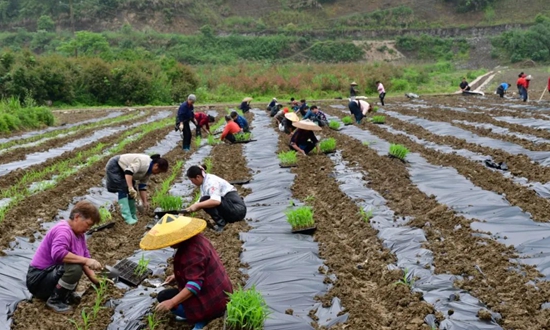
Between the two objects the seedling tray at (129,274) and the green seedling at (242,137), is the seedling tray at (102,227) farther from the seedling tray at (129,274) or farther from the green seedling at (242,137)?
the green seedling at (242,137)

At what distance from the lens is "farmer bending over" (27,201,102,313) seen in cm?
387

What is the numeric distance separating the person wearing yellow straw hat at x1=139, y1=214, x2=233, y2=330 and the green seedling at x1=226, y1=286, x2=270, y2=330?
0.73 ft

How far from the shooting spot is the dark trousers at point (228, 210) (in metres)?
5.63

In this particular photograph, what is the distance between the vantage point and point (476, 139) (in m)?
10.9

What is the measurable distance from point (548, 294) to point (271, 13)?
6415 centimetres

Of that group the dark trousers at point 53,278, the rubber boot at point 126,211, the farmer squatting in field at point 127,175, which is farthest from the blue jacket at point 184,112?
the dark trousers at point 53,278

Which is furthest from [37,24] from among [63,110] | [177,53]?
[63,110]

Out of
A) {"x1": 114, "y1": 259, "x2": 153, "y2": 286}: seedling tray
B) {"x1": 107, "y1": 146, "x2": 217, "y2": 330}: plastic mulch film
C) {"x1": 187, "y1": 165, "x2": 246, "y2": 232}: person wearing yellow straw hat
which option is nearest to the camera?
{"x1": 107, "y1": 146, "x2": 217, "y2": 330}: plastic mulch film

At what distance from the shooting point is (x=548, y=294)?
3730 millimetres

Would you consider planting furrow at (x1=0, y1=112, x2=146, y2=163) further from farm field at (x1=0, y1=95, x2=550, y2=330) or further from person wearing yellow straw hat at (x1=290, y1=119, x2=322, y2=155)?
person wearing yellow straw hat at (x1=290, y1=119, x2=322, y2=155)

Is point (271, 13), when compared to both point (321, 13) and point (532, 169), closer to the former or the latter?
point (321, 13)

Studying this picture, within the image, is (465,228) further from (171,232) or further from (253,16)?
(253,16)

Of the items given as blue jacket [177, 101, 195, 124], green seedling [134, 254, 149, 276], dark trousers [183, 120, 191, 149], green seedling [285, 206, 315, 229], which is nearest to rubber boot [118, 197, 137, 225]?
green seedling [134, 254, 149, 276]

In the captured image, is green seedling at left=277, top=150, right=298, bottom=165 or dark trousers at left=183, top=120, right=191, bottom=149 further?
dark trousers at left=183, top=120, right=191, bottom=149
